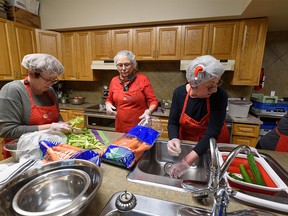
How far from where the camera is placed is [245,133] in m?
2.04

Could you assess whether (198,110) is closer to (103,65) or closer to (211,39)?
(211,39)

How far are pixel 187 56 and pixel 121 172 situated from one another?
1.95m

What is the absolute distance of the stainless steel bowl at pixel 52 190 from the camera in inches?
21.5

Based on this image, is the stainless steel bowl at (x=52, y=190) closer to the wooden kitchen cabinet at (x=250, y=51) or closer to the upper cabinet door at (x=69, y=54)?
the wooden kitchen cabinet at (x=250, y=51)

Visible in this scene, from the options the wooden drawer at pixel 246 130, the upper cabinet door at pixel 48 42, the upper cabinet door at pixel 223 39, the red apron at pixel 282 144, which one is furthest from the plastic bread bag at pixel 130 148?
the upper cabinet door at pixel 48 42

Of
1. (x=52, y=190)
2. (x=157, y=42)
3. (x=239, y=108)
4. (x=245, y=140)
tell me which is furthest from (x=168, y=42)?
(x=52, y=190)

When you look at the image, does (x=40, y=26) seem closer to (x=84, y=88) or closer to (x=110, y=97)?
(x=84, y=88)

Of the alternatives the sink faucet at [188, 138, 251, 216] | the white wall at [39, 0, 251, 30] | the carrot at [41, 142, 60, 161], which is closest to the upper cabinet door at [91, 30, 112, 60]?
the white wall at [39, 0, 251, 30]

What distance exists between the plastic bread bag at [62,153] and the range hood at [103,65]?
186cm

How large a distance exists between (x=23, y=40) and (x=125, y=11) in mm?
1555

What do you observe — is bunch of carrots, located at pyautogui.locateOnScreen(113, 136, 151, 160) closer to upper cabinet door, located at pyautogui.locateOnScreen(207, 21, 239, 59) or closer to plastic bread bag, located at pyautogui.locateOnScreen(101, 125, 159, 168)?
plastic bread bag, located at pyautogui.locateOnScreen(101, 125, 159, 168)

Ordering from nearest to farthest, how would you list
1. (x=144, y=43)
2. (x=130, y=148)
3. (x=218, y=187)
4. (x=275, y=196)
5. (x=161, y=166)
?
(x=218, y=187) → (x=275, y=196) → (x=130, y=148) → (x=161, y=166) → (x=144, y=43)

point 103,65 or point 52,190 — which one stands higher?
point 103,65

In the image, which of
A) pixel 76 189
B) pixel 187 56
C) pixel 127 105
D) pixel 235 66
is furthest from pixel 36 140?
pixel 235 66
